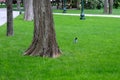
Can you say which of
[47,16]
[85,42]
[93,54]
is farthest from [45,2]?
[85,42]

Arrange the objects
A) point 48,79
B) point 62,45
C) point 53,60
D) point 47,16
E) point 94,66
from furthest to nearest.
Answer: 1. point 62,45
2. point 47,16
3. point 53,60
4. point 94,66
5. point 48,79

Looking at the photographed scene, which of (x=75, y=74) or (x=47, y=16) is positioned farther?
(x=47, y=16)

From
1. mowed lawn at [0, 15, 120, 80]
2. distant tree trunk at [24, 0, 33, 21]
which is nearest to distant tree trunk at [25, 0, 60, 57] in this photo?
mowed lawn at [0, 15, 120, 80]

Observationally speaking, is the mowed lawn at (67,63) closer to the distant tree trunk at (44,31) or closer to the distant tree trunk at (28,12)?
the distant tree trunk at (44,31)

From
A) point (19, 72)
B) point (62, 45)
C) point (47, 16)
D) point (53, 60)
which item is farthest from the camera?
point (62, 45)

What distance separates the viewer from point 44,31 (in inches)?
378

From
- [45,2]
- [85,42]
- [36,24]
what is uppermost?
[45,2]

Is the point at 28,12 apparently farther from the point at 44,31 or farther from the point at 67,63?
the point at 67,63

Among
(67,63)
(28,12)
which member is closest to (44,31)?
(67,63)

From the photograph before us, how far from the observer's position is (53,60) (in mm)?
8992

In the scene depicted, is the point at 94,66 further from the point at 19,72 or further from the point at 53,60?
the point at 19,72

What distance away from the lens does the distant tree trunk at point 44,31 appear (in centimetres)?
949

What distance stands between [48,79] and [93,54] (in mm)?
3220

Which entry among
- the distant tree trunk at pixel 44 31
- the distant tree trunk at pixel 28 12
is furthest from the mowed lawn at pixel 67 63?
the distant tree trunk at pixel 28 12
